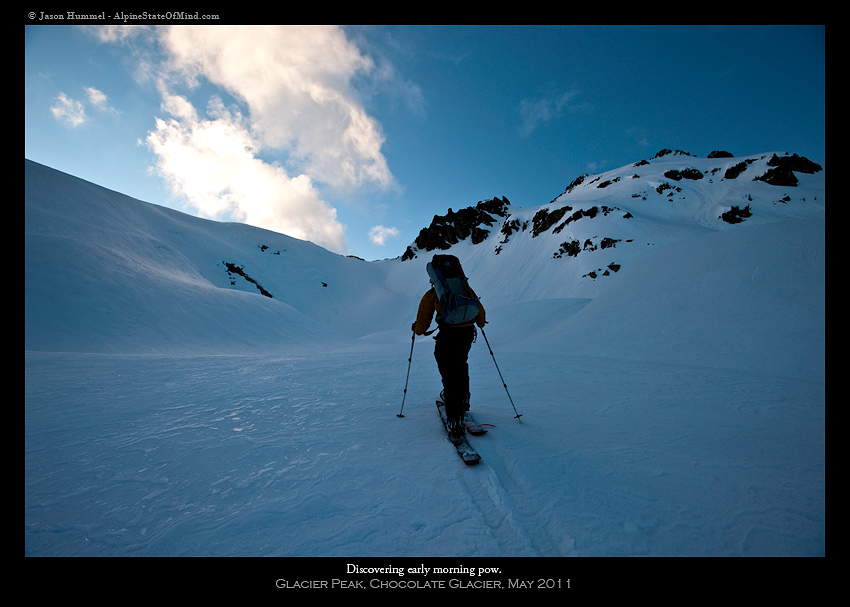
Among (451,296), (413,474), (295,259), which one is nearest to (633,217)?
(451,296)

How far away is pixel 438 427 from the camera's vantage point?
13.5 feet

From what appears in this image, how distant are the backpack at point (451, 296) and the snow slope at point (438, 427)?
4.89 ft

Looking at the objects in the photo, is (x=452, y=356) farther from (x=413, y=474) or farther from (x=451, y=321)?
(x=413, y=474)

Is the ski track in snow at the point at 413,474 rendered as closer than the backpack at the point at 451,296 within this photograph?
Yes

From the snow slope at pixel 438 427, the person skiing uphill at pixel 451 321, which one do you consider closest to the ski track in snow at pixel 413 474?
the snow slope at pixel 438 427

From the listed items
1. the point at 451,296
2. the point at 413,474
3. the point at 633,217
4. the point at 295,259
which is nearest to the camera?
the point at 413,474

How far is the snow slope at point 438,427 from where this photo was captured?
211cm

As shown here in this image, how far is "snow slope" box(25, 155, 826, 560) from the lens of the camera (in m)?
2.11

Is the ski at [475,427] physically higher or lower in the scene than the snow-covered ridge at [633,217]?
lower

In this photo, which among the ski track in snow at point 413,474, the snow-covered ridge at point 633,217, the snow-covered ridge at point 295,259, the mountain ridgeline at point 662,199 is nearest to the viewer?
the ski track in snow at point 413,474

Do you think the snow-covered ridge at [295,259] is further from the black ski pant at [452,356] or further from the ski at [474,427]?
the ski at [474,427]

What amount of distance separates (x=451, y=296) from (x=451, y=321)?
1.03ft
